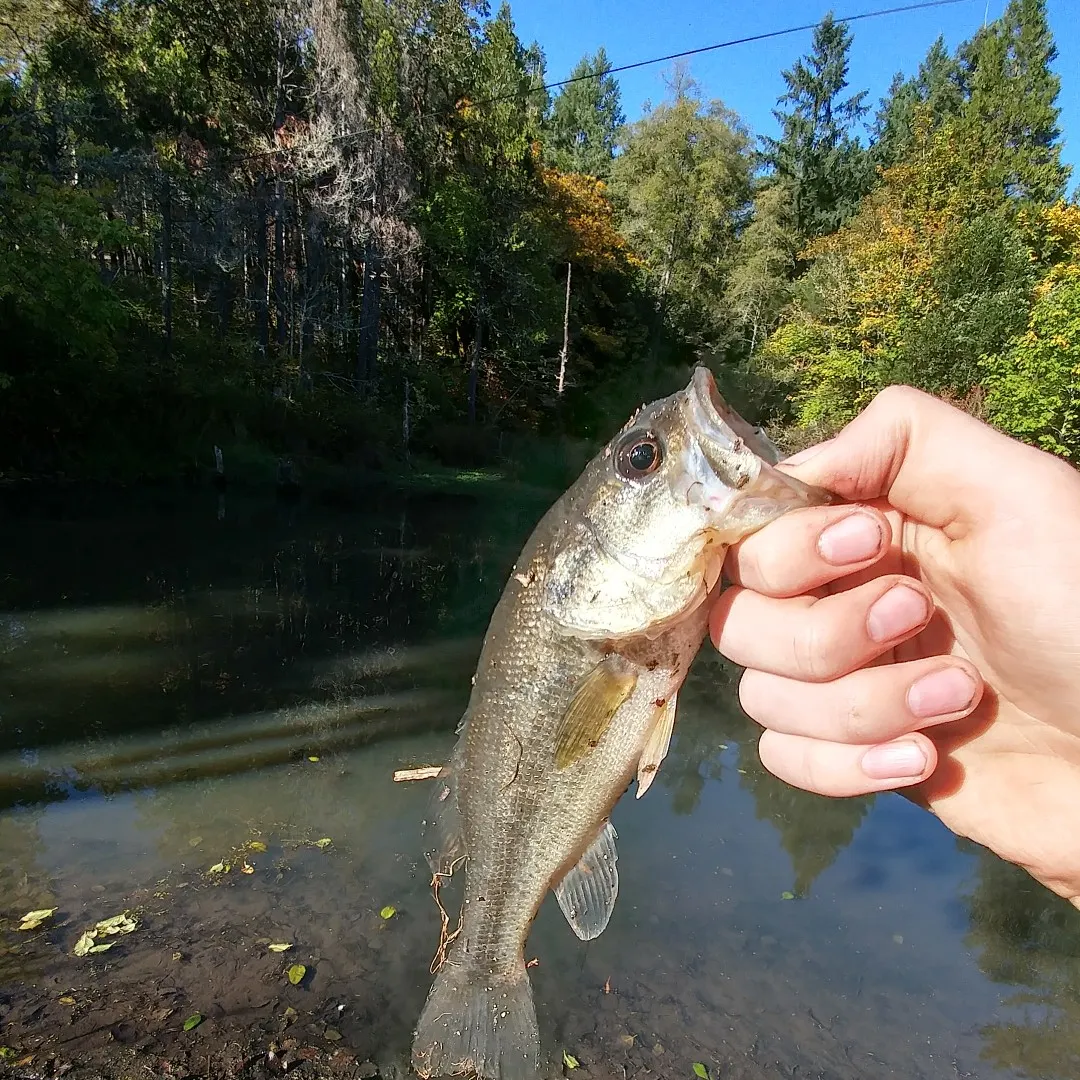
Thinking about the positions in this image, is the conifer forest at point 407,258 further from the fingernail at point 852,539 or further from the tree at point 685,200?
the fingernail at point 852,539

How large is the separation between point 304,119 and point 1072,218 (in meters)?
27.9

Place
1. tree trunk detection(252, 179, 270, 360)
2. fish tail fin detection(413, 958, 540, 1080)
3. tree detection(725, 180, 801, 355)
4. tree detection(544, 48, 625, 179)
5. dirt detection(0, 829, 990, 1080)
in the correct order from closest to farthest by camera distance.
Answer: fish tail fin detection(413, 958, 540, 1080)
dirt detection(0, 829, 990, 1080)
tree trunk detection(252, 179, 270, 360)
tree detection(725, 180, 801, 355)
tree detection(544, 48, 625, 179)

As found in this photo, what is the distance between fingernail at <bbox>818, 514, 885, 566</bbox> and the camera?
1.96 metres

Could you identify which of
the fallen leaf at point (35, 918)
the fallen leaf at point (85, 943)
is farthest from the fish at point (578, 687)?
the fallen leaf at point (35, 918)

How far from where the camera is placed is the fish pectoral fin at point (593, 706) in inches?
95.0

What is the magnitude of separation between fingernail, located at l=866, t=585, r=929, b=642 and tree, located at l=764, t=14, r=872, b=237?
4549 centimetres

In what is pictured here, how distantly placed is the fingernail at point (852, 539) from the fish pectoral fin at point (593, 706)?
0.76 m

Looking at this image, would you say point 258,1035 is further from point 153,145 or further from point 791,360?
point 791,360

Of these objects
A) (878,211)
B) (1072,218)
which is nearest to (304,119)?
(878,211)

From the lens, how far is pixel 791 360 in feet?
110

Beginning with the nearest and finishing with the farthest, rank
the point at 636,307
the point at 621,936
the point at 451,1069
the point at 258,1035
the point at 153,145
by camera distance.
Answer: the point at 451,1069, the point at 258,1035, the point at 621,936, the point at 153,145, the point at 636,307

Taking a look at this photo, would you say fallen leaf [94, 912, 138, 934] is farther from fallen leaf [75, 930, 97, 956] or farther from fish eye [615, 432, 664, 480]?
fish eye [615, 432, 664, 480]

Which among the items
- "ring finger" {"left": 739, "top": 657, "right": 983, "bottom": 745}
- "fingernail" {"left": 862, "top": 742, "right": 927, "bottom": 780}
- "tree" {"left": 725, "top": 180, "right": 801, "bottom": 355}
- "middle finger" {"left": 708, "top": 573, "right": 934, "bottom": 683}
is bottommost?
"fingernail" {"left": 862, "top": 742, "right": 927, "bottom": 780}

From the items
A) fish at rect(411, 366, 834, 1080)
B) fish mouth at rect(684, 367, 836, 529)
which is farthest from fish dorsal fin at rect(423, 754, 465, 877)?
fish mouth at rect(684, 367, 836, 529)
